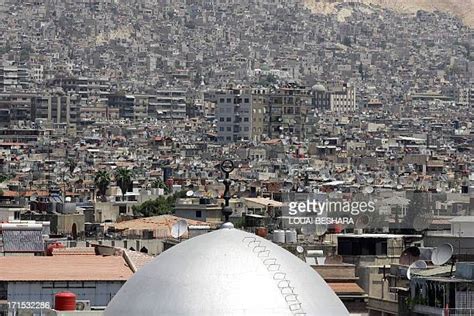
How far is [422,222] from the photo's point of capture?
129 feet

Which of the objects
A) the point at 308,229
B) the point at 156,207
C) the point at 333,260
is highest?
the point at 333,260

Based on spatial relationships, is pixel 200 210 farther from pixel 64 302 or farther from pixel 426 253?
pixel 64 302

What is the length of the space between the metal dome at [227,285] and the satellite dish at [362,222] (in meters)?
24.5

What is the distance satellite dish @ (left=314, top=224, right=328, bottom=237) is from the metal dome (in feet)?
82.5

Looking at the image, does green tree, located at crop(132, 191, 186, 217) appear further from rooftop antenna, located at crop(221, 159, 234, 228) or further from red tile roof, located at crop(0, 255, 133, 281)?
rooftop antenna, located at crop(221, 159, 234, 228)

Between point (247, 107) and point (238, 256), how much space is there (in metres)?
165

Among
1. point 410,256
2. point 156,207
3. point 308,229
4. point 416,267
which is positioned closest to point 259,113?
point 156,207

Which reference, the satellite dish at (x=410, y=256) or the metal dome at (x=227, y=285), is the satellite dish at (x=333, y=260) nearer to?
the satellite dish at (x=410, y=256)

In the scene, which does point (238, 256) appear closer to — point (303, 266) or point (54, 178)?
point (303, 266)

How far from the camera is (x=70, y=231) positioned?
59.4 metres

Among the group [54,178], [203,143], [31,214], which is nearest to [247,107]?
[203,143]

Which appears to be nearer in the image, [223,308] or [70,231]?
[223,308]

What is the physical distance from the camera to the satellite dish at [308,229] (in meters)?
40.6

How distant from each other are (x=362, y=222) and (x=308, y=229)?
170 centimetres
